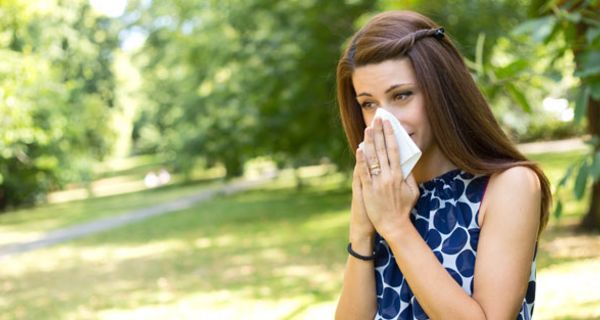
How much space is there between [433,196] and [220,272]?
25.6ft

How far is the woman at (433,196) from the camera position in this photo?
1.57 metres

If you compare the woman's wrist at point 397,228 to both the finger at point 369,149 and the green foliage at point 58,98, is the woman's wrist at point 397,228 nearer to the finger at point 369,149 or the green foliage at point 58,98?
the finger at point 369,149

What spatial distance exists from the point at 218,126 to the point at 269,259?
6362 mm

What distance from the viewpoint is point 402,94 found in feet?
5.57

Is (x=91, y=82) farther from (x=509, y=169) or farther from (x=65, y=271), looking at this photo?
(x=509, y=169)

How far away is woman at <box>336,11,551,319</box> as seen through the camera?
5.15ft

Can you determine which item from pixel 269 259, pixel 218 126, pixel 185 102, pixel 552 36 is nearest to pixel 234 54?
pixel 218 126

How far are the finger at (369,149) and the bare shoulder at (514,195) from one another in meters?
0.29

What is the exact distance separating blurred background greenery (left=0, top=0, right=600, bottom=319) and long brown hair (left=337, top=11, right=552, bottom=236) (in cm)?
42

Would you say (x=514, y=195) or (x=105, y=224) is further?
(x=105, y=224)

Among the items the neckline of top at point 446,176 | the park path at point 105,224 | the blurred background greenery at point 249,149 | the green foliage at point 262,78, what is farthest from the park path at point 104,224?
the neckline of top at point 446,176

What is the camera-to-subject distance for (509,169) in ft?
5.41

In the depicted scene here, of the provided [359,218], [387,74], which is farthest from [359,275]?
[387,74]

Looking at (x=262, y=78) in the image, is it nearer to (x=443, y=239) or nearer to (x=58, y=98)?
(x=58, y=98)
